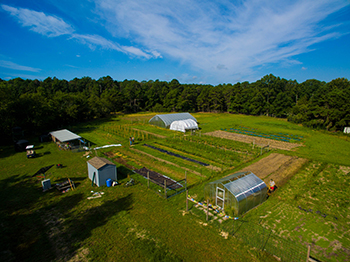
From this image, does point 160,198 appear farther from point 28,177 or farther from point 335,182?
point 335,182

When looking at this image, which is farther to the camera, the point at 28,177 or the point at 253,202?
the point at 28,177

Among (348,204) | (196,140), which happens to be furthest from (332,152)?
(196,140)

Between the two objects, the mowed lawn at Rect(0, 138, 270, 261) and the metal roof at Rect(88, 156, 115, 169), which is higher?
the metal roof at Rect(88, 156, 115, 169)

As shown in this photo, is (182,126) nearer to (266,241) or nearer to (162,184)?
(162,184)

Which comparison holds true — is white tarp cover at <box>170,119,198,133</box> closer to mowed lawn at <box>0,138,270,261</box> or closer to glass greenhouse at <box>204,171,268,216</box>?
mowed lawn at <box>0,138,270,261</box>

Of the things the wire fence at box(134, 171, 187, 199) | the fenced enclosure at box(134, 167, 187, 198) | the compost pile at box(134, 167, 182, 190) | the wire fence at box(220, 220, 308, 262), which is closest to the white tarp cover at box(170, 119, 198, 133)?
the compost pile at box(134, 167, 182, 190)

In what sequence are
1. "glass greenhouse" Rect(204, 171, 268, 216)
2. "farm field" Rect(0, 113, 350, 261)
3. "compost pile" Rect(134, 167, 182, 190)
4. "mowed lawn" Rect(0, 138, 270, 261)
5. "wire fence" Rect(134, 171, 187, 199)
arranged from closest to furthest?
"mowed lawn" Rect(0, 138, 270, 261), "farm field" Rect(0, 113, 350, 261), "glass greenhouse" Rect(204, 171, 268, 216), "wire fence" Rect(134, 171, 187, 199), "compost pile" Rect(134, 167, 182, 190)

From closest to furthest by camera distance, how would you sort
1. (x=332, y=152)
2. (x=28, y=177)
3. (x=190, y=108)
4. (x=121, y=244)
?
1. (x=121, y=244)
2. (x=28, y=177)
3. (x=332, y=152)
4. (x=190, y=108)

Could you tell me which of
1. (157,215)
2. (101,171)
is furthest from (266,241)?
(101,171)
